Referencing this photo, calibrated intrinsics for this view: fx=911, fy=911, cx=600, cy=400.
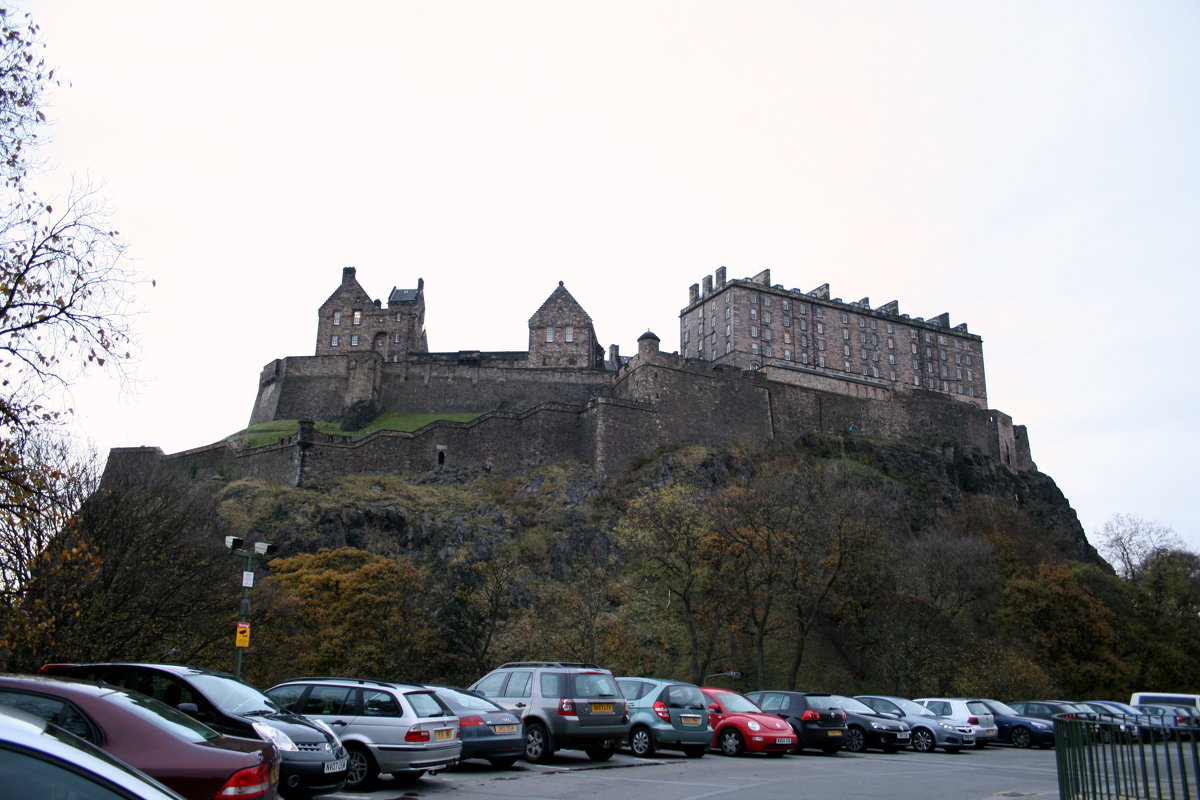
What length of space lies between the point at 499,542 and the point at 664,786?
3168cm

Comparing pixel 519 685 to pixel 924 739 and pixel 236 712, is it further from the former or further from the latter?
pixel 924 739

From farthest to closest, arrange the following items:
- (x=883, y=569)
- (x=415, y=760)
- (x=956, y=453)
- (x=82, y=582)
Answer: (x=956, y=453) < (x=883, y=569) < (x=82, y=582) < (x=415, y=760)

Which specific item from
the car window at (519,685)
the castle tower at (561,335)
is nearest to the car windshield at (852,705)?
the car window at (519,685)

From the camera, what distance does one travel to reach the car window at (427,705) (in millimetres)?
12962

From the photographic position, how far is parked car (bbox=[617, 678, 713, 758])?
17438 mm

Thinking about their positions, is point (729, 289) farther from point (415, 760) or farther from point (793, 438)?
point (415, 760)

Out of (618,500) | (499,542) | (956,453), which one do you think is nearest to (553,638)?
(499,542)

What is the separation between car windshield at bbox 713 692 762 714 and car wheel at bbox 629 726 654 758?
2.45m

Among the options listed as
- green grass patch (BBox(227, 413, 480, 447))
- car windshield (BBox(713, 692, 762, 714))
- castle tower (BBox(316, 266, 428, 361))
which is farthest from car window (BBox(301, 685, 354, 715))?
castle tower (BBox(316, 266, 428, 361))

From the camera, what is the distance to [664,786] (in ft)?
42.9

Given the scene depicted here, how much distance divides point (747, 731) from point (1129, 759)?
1159cm

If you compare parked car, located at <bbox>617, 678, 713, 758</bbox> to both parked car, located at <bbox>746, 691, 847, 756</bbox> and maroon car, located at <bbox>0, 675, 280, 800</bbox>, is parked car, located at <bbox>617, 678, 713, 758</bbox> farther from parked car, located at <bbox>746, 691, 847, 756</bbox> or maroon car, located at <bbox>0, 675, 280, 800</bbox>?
maroon car, located at <bbox>0, 675, 280, 800</bbox>

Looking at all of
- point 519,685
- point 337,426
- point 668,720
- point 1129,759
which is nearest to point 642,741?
point 668,720

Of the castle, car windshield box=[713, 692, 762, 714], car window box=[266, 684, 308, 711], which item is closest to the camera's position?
car window box=[266, 684, 308, 711]
